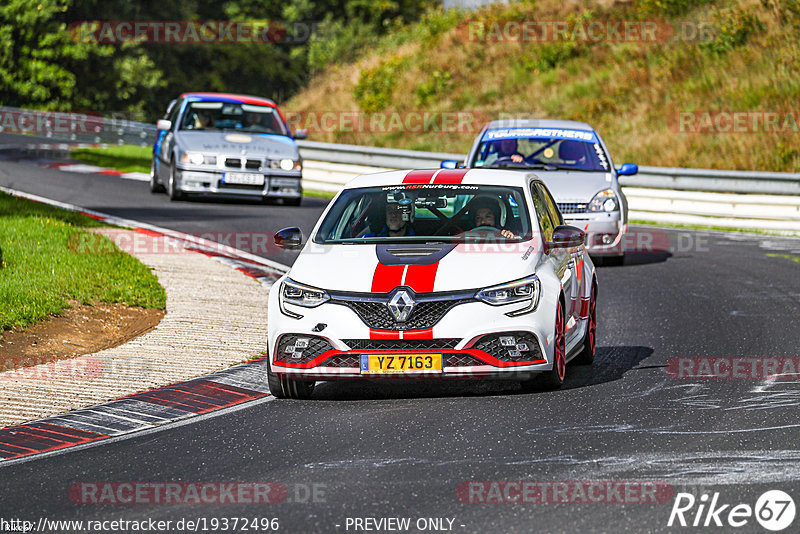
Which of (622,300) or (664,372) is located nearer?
(664,372)

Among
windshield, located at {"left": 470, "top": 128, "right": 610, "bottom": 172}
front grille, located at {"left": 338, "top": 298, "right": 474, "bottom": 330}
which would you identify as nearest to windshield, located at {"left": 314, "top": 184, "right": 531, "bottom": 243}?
front grille, located at {"left": 338, "top": 298, "right": 474, "bottom": 330}

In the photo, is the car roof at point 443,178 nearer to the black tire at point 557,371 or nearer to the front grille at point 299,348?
the black tire at point 557,371

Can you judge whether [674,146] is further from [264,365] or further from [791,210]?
[264,365]

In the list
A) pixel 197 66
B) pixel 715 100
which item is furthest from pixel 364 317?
pixel 197 66

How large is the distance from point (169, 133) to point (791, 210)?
10779 mm

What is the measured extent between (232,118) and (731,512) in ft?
59.6

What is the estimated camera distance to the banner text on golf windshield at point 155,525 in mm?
5820

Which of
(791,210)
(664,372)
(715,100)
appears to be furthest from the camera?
(715,100)

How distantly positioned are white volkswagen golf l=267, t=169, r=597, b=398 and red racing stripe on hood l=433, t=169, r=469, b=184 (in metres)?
0.36

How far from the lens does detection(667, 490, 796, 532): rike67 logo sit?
5684mm

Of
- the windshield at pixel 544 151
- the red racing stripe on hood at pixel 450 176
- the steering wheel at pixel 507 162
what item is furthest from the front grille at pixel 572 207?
the red racing stripe on hood at pixel 450 176

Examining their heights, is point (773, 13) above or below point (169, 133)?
above

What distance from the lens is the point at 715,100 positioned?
29.4 m

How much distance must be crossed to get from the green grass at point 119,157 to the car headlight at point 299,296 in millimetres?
21130
